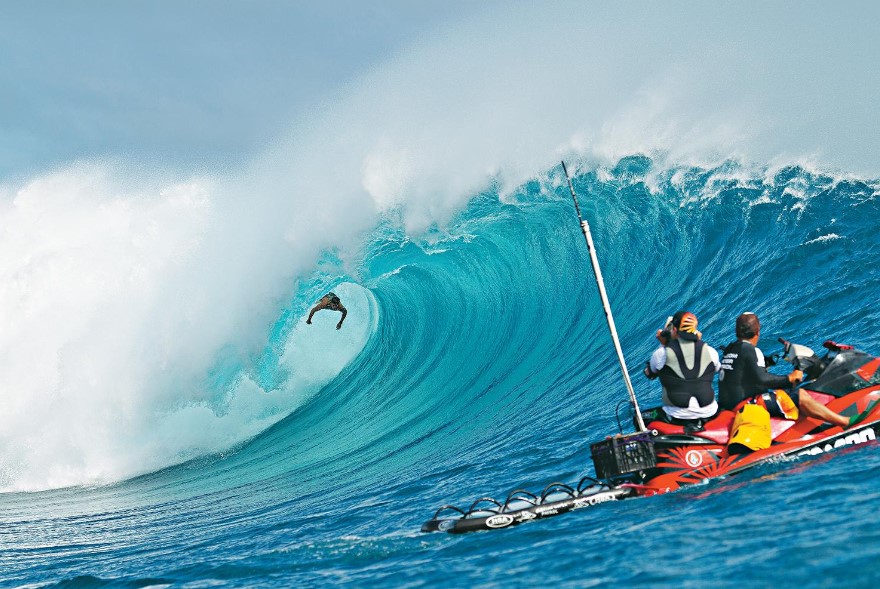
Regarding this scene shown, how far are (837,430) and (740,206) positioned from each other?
392 inches

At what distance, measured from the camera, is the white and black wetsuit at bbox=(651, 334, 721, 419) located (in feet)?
22.0

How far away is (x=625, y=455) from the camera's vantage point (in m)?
6.49

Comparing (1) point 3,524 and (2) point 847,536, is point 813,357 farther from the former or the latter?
(1) point 3,524

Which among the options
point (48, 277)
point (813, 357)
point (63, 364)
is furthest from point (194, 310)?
point (813, 357)

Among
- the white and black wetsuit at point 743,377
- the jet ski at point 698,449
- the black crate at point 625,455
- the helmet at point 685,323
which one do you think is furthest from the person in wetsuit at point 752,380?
the black crate at point 625,455

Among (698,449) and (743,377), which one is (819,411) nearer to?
(743,377)

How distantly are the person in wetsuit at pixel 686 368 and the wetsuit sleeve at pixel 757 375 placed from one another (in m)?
0.24

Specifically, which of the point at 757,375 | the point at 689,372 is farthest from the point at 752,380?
the point at 689,372

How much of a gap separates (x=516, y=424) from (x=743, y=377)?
15.9ft

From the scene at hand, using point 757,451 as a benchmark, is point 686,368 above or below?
above

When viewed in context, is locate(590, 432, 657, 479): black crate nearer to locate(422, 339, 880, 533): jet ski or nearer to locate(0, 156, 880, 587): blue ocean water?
locate(422, 339, 880, 533): jet ski

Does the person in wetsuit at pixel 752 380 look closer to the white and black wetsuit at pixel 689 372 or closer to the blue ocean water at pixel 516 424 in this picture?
the white and black wetsuit at pixel 689 372

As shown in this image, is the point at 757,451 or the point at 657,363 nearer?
the point at 757,451

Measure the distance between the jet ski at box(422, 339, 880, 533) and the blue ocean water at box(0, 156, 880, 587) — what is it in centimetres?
18
